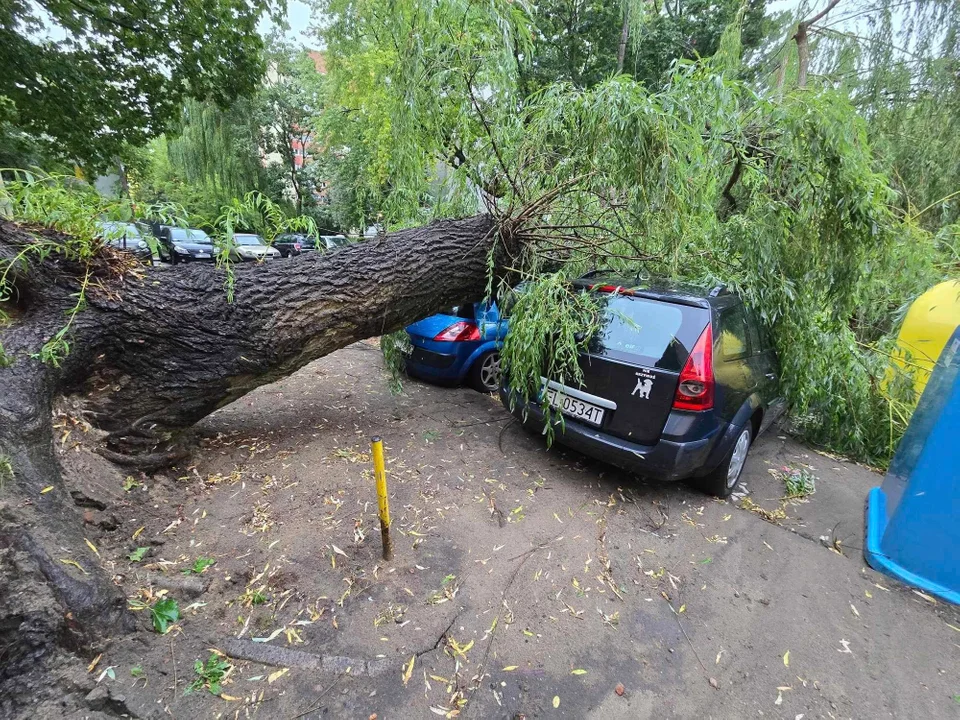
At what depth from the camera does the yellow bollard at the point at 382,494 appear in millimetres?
2387

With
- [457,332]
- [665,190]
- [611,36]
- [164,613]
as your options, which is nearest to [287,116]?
[611,36]

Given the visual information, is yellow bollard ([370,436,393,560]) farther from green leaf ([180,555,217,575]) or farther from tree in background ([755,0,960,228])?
tree in background ([755,0,960,228])

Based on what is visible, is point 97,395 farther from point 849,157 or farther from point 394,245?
point 849,157

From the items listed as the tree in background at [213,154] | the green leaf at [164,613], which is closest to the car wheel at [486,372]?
the green leaf at [164,613]

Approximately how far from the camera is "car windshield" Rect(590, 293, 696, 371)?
3191 millimetres

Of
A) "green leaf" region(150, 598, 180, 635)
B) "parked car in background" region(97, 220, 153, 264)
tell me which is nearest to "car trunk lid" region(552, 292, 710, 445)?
"green leaf" region(150, 598, 180, 635)

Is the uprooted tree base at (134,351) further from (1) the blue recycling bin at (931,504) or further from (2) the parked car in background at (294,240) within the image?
(1) the blue recycling bin at (931,504)

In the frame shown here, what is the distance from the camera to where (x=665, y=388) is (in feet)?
10.3

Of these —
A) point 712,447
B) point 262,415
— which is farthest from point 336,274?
point 712,447

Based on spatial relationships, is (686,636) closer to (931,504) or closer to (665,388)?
(665,388)

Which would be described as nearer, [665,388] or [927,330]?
[665,388]

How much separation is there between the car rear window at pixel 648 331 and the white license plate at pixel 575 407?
0.40 m

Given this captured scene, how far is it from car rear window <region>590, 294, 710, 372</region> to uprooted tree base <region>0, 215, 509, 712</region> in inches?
55.3

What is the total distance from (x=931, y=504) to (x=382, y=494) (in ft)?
10.7
